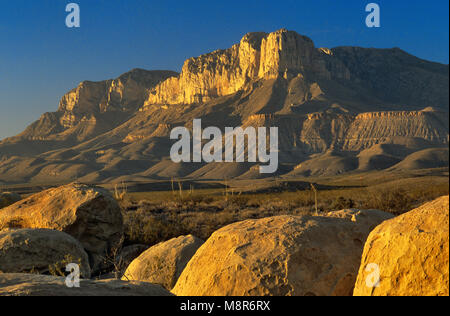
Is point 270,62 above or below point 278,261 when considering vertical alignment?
above

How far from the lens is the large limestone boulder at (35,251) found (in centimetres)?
845

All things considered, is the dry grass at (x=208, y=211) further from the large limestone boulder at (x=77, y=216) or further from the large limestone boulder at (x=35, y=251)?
the large limestone boulder at (x=35, y=251)

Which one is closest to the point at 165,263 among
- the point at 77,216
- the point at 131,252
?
the point at 77,216

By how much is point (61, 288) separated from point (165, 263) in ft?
17.2

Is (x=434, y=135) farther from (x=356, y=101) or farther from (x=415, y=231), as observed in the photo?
(x=415, y=231)

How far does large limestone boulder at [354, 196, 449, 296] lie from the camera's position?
3504mm

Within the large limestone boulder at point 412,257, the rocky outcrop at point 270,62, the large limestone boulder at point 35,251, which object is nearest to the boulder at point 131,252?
the large limestone boulder at point 35,251

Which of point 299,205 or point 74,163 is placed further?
point 74,163

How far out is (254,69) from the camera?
7392 inches

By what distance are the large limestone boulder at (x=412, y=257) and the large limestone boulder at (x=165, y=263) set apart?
16.9 feet

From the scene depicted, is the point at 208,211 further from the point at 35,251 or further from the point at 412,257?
the point at 412,257

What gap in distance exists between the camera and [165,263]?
29.5 feet

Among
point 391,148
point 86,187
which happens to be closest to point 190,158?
point 391,148

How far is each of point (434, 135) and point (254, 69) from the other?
8212 centimetres
